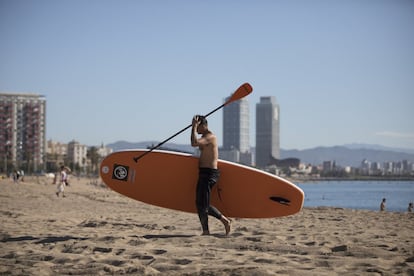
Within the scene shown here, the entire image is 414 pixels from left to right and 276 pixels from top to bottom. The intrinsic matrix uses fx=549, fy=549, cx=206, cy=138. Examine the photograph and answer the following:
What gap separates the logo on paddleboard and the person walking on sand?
151cm

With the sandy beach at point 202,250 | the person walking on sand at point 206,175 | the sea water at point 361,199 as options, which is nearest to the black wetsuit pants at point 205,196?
the person walking on sand at point 206,175

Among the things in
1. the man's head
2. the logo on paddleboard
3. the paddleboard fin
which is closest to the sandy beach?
the paddleboard fin

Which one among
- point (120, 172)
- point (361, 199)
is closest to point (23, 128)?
point (361, 199)

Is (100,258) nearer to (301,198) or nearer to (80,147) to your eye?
(301,198)

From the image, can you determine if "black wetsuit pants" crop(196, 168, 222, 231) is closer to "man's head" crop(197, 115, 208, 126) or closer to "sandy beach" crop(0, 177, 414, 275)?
"sandy beach" crop(0, 177, 414, 275)

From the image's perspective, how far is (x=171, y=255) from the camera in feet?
17.0

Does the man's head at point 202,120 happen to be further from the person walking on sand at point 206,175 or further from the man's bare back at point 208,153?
the man's bare back at point 208,153

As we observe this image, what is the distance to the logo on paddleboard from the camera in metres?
7.80

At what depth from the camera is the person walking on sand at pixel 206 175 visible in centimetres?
658

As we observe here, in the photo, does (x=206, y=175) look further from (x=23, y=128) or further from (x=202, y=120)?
(x=23, y=128)

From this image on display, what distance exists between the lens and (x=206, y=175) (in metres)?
6.64

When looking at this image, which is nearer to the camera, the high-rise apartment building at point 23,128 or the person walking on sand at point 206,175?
the person walking on sand at point 206,175

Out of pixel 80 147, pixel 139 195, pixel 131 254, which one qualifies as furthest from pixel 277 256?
pixel 80 147

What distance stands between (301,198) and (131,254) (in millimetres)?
2882
